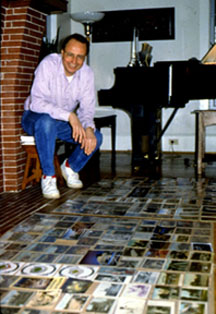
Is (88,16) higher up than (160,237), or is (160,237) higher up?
(88,16)

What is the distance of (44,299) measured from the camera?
159cm

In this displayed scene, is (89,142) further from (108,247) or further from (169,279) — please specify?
(169,279)

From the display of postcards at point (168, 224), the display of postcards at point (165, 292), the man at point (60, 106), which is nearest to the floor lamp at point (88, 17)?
the man at point (60, 106)

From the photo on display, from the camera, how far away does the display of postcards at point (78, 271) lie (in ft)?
5.90

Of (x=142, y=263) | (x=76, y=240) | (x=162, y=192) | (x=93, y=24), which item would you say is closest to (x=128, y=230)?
(x=76, y=240)

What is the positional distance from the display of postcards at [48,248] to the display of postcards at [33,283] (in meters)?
0.31

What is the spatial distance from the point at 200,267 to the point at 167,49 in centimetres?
Result: 425

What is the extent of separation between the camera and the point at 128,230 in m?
2.43

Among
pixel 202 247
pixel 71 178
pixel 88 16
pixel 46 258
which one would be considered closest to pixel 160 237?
pixel 202 247

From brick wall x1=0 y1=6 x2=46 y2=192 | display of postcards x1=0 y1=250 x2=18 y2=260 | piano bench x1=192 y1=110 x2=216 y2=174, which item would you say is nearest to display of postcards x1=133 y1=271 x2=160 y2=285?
display of postcards x1=0 y1=250 x2=18 y2=260

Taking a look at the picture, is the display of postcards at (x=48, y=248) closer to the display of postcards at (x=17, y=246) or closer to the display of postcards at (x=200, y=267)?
the display of postcards at (x=17, y=246)

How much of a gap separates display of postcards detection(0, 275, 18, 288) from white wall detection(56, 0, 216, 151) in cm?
418

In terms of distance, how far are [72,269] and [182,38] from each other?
14.3ft

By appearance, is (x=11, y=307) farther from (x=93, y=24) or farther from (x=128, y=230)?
(x=93, y=24)
